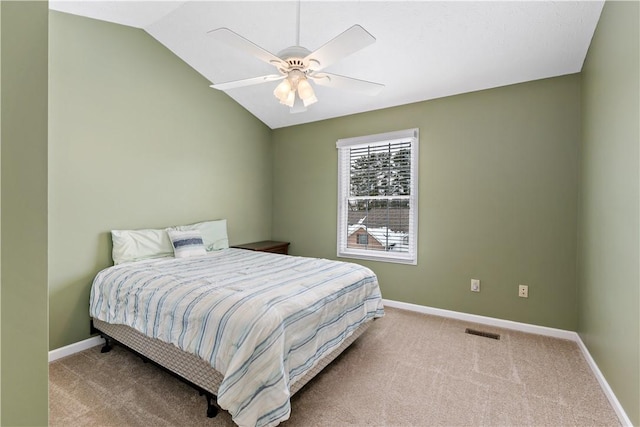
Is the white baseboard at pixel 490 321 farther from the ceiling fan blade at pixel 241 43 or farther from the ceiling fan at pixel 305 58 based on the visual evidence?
the ceiling fan blade at pixel 241 43

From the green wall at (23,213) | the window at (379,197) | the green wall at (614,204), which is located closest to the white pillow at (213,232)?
the window at (379,197)

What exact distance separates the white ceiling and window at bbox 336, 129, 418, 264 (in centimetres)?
66

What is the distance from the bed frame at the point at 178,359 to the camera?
1.76 metres

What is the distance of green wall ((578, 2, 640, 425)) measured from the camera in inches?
62.4

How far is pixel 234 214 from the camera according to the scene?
4.10 metres

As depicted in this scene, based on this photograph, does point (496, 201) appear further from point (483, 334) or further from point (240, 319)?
point (240, 319)

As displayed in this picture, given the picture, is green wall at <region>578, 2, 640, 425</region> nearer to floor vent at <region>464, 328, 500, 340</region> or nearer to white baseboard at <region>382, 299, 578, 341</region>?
white baseboard at <region>382, 299, 578, 341</region>

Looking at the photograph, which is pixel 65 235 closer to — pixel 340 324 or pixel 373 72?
pixel 340 324

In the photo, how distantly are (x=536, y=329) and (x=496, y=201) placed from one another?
1.30m

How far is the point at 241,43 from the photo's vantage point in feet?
6.09

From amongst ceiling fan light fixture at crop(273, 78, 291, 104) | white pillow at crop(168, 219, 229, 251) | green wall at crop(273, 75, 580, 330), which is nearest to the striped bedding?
white pillow at crop(168, 219, 229, 251)

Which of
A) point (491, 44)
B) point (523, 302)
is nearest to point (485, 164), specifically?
point (491, 44)

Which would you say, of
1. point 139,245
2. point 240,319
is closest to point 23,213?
point 240,319

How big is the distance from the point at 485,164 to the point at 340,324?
2.28m
